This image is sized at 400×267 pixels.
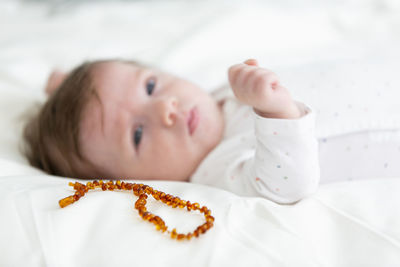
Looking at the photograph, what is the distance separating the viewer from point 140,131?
1.12 metres

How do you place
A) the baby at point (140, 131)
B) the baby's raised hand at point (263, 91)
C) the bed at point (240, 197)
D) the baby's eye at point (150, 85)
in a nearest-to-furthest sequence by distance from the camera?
the bed at point (240, 197), the baby's raised hand at point (263, 91), the baby at point (140, 131), the baby's eye at point (150, 85)

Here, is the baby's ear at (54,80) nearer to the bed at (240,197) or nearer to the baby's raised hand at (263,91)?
the bed at (240,197)

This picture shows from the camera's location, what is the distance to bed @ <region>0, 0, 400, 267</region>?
2.09ft

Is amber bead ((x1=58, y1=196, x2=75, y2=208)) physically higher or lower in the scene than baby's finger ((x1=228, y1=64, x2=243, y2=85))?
lower

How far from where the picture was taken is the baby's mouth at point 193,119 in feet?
3.62

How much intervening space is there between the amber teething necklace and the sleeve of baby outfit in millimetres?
202

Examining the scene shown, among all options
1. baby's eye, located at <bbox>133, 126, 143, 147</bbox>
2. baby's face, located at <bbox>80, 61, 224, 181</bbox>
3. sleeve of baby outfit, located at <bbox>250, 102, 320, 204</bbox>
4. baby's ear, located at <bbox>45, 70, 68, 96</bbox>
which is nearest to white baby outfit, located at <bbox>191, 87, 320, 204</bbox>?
sleeve of baby outfit, located at <bbox>250, 102, 320, 204</bbox>

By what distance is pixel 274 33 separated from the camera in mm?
1828

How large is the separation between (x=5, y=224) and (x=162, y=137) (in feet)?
1.61

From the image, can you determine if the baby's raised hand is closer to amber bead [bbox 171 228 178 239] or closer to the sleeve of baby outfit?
the sleeve of baby outfit

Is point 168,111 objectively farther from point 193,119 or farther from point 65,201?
point 65,201

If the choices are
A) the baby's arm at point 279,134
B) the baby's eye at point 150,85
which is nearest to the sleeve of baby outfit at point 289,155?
the baby's arm at point 279,134

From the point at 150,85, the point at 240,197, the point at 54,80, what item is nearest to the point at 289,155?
the point at 240,197

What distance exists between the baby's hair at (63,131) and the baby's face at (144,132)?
26 mm
